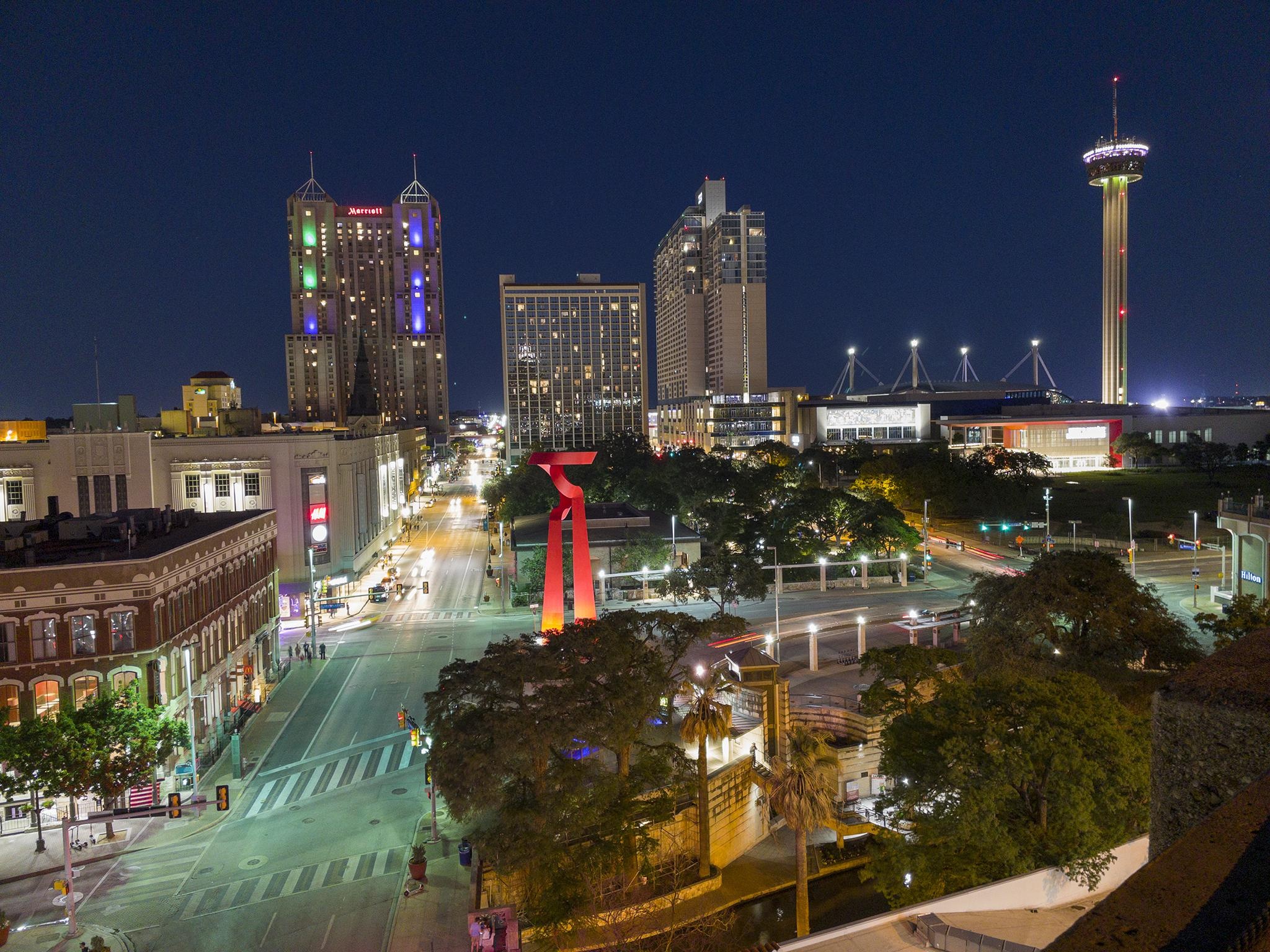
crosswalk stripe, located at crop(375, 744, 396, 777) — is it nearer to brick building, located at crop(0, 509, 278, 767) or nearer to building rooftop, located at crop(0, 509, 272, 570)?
brick building, located at crop(0, 509, 278, 767)

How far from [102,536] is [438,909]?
93.6 ft

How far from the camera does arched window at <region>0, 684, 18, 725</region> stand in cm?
3228

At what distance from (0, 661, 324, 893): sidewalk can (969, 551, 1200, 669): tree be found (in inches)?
1247

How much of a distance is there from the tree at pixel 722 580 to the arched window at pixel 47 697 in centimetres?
3690

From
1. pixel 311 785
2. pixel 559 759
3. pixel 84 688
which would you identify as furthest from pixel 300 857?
pixel 84 688

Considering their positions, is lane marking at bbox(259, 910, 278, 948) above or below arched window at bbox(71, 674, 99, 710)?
below

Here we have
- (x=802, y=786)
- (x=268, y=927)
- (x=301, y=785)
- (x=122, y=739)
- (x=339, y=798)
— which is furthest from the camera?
(x=301, y=785)

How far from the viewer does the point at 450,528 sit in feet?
386

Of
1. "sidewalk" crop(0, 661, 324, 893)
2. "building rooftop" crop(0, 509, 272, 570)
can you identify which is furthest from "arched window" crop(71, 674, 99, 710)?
"sidewalk" crop(0, 661, 324, 893)

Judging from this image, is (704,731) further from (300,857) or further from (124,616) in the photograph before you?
(124,616)

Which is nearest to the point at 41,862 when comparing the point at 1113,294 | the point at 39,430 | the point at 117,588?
the point at 117,588

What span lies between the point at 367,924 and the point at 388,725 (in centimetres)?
1712

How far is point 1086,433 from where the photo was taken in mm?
160000

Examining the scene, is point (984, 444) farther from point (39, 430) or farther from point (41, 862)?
point (41, 862)
